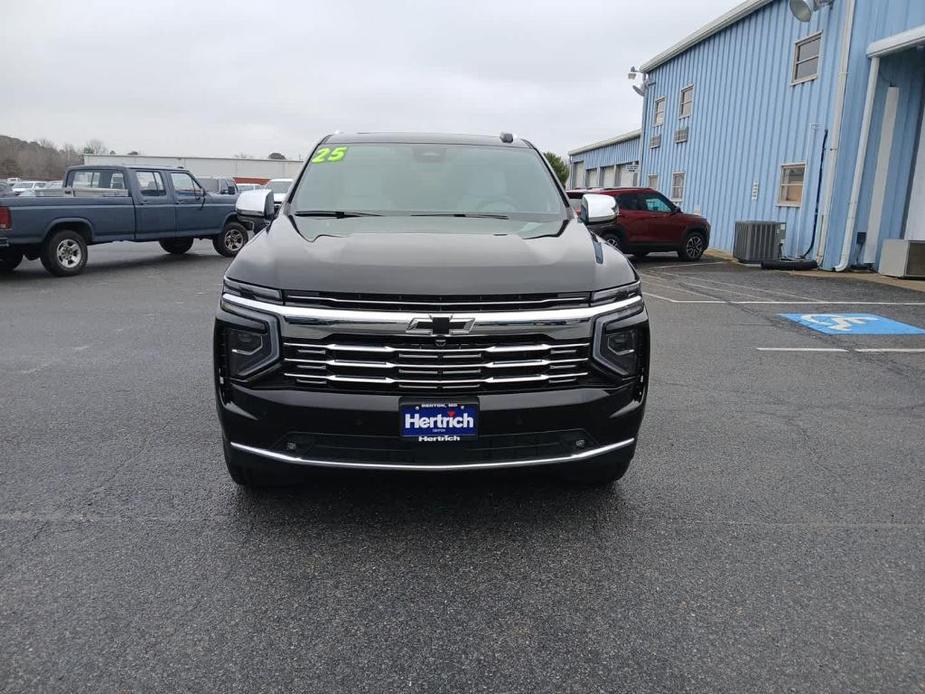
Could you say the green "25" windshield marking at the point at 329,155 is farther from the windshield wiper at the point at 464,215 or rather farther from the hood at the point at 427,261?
the hood at the point at 427,261

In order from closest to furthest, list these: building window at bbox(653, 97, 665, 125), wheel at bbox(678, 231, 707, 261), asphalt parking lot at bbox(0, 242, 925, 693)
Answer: asphalt parking lot at bbox(0, 242, 925, 693) < wheel at bbox(678, 231, 707, 261) < building window at bbox(653, 97, 665, 125)

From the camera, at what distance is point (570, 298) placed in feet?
10.3

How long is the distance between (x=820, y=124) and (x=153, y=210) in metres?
13.6

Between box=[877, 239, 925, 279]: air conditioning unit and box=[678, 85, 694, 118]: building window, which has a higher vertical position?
box=[678, 85, 694, 118]: building window

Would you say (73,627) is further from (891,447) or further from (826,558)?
(891,447)

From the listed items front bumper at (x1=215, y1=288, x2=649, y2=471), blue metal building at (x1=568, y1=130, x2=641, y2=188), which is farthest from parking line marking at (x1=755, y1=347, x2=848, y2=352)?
blue metal building at (x1=568, y1=130, x2=641, y2=188)

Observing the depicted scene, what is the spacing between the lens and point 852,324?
908cm

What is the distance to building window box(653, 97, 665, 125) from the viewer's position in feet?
80.3

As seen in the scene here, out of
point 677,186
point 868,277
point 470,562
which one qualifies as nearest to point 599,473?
point 470,562

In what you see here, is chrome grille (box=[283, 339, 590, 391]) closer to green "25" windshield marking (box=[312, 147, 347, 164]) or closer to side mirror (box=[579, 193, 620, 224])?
side mirror (box=[579, 193, 620, 224])

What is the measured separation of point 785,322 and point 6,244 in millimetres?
11498

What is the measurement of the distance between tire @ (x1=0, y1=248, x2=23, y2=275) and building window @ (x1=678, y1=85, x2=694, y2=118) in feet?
59.1

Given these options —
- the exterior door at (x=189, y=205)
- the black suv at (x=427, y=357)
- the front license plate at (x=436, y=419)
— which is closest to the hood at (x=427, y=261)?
the black suv at (x=427, y=357)

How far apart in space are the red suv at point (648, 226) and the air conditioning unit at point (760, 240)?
43.4 inches
